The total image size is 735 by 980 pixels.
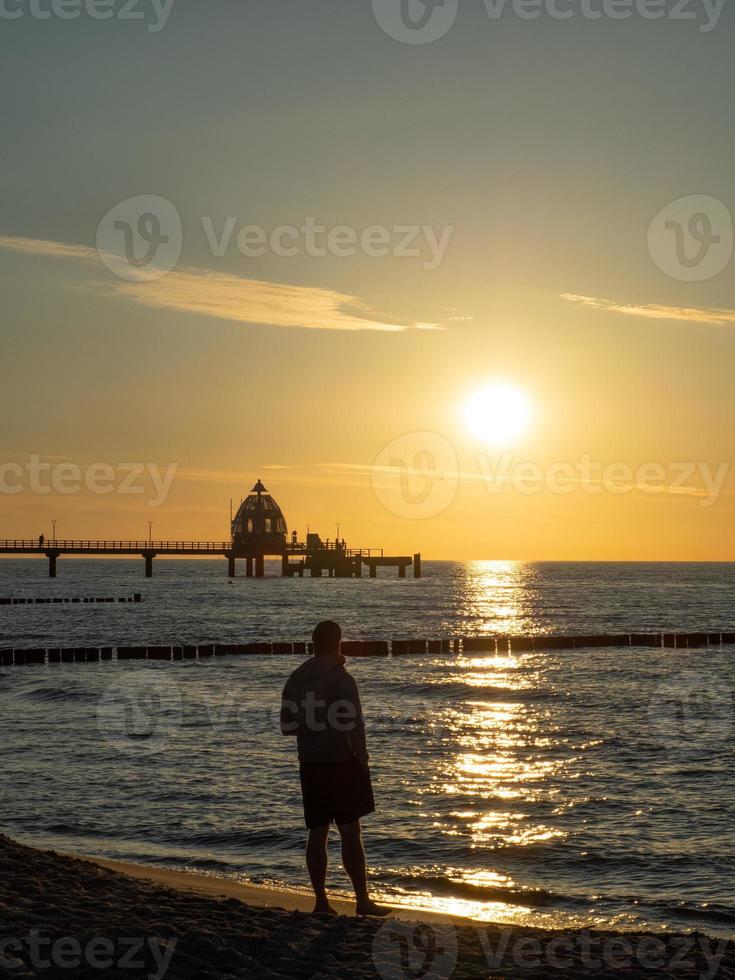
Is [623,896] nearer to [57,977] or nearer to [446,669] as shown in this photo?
[57,977]

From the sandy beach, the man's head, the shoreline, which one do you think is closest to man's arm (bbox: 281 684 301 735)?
the man's head

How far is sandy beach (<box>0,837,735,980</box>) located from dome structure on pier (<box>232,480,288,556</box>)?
13805cm

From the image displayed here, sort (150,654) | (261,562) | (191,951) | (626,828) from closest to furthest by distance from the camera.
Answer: (191,951), (626,828), (150,654), (261,562)

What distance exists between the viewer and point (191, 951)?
8.12 meters

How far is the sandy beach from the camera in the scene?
25.6 ft

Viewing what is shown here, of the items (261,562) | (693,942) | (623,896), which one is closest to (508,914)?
(623,896)

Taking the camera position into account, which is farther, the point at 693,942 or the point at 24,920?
the point at 693,942

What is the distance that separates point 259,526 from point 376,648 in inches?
3908

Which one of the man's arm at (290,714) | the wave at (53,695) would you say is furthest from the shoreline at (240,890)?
the wave at (53,695)

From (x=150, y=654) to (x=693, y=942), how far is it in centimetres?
4030

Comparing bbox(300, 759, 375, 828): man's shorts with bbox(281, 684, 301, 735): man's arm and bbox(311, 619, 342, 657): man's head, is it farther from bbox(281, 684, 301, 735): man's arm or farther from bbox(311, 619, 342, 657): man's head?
bbox(311, 619, 342, 657): man's head

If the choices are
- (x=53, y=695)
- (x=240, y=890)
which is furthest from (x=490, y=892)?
(x=53, y=695)

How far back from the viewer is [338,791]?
898 centimetres

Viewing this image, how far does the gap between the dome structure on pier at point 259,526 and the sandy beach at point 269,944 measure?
138 m
